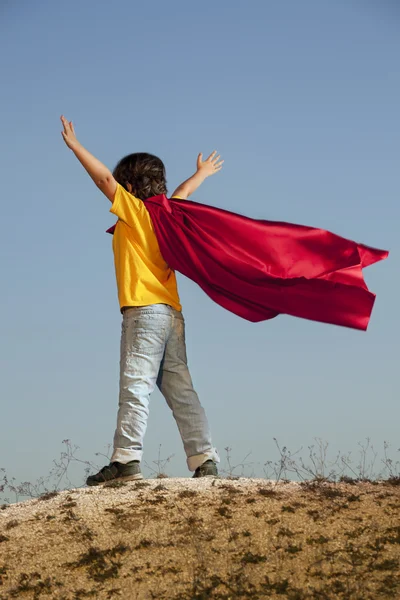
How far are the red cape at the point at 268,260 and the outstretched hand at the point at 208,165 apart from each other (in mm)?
810

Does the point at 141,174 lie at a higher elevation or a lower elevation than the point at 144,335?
higher

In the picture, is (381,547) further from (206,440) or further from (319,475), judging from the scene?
(206,440)

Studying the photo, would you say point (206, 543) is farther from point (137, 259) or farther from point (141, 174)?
point (141, 174)

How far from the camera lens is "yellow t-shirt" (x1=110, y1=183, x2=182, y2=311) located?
669 centimetres

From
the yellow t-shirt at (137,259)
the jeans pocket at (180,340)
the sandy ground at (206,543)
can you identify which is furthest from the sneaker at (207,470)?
the yellow t-shirt at (137,259)

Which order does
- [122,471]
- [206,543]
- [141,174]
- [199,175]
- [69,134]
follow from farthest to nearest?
[199,175]
[141,174]
[69,134]
[122,471]
[206,543]

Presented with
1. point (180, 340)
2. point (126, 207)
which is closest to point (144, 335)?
point (180, 340)

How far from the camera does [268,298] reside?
704cm

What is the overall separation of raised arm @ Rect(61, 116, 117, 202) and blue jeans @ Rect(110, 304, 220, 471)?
1.02 m

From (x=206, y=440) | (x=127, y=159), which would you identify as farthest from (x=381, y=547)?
(x=127, y=159)

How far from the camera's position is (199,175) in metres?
7.76

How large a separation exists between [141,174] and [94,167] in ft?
1.93

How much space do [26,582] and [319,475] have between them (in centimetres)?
264

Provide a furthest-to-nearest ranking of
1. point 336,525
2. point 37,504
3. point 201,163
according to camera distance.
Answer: point 201,163, point 37,504, point 336,525
